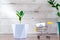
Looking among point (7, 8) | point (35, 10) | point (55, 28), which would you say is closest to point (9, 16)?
point (7, 8)

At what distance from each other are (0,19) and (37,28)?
679 mm

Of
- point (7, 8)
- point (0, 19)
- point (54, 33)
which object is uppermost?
point (7, 8)

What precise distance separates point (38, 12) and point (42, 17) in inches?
4.1

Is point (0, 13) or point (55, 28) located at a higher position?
point (0, 13)

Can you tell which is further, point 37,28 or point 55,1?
point 55,1

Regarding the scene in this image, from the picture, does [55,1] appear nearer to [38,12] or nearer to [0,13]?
[38,12]

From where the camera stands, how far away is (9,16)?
2.49 metres

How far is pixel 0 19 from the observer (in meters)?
2.49

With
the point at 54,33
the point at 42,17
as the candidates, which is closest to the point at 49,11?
the point at 42,17

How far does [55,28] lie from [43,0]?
19.4 inches

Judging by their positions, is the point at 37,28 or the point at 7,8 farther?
the point at 7,8

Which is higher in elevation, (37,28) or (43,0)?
(43,0)

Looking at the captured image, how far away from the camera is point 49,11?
2.52 m

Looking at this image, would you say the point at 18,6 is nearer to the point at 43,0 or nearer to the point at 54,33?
the point at 43,0
